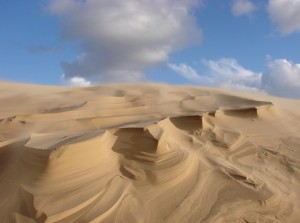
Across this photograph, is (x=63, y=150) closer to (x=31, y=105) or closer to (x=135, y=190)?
(x=135, y=190)

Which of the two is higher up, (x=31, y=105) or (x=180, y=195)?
(x=31, y=105)

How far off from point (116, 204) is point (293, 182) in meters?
2.10

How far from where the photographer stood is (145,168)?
443 centimetres

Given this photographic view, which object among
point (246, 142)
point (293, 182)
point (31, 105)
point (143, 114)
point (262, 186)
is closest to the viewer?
point (262, 186)

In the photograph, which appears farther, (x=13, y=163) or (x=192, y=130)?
(x=192, y=130)

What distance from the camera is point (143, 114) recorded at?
21.3 feet

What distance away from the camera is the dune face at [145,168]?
12.9 feet

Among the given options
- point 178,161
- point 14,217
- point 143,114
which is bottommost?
point 14,217

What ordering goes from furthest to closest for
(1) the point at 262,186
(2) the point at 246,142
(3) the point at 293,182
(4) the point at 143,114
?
1. (4) the point at 143,114
2. (2) the point at 246,142
3. (3) the point at 293,182
4. (1) the point at 262,186

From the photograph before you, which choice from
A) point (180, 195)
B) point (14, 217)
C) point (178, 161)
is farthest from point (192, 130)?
point (14, 217)

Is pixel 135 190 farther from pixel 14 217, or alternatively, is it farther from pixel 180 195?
pixel 14 217

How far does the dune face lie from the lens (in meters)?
3.93

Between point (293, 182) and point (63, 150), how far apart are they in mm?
2523

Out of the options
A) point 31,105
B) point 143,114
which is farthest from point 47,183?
point 31,105
